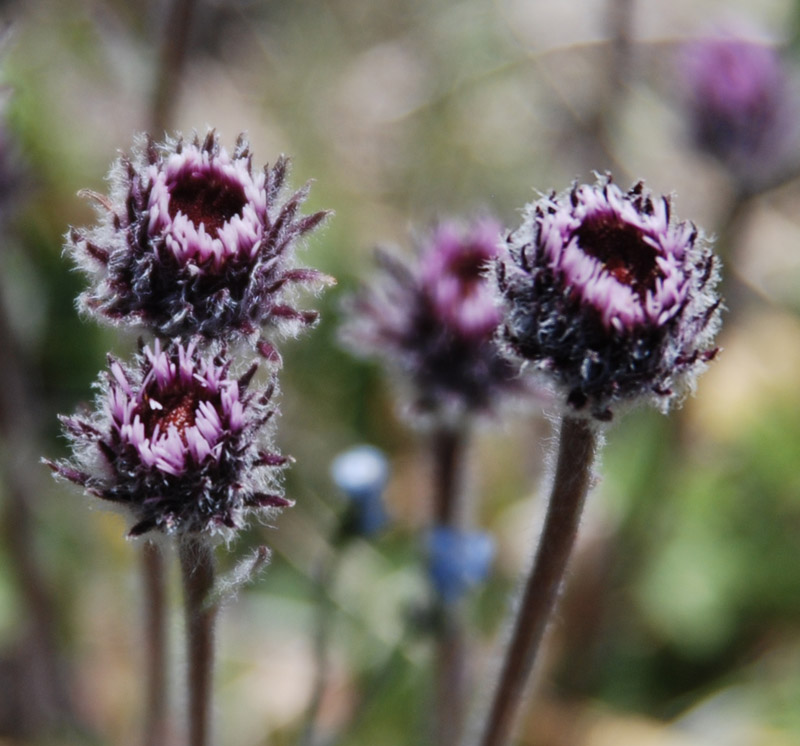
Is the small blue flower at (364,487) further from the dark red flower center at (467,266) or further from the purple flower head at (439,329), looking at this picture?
the dark red flower center at (467,266)

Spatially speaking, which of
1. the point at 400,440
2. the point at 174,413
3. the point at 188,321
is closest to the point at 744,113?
the point at 400,440

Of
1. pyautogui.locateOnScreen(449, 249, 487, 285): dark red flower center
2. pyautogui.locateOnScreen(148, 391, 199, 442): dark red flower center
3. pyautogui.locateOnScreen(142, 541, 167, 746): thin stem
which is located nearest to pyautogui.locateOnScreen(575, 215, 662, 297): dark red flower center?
pyautogui.locateOnScreen(148, 391, 199, 442): dark red flower center

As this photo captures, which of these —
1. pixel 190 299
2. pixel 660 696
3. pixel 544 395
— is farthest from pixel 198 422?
pixel 660 696

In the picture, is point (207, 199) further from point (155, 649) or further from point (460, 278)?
point (155, 649)

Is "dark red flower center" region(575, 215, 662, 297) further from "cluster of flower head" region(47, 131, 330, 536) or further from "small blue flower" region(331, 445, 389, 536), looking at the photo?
"small blue flower" region(331, 445, 389, 536)

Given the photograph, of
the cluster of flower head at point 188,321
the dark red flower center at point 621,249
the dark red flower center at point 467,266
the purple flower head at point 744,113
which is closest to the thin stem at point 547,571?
the dark red flower center at point 621,249
